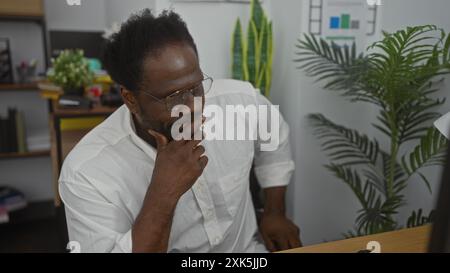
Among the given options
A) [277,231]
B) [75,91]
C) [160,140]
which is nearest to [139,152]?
[160,140]

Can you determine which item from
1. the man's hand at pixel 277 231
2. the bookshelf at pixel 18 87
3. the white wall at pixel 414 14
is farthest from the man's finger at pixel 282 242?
the bookshelf at pixel 18 87

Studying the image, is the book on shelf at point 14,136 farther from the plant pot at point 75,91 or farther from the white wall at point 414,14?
the white wall at point 414,14

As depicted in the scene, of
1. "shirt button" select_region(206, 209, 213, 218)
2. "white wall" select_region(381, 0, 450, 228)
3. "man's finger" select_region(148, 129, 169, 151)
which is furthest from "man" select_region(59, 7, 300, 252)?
"white wall" select_region(381, 0, 450, 228)

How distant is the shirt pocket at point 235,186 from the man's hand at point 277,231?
3.8 inches

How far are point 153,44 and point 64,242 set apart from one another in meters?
0.37

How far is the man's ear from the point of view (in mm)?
578

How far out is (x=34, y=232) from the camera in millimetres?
786

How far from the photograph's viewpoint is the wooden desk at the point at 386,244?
0.60 metres

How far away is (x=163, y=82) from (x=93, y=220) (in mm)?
255

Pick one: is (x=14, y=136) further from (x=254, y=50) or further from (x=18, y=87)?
(x=254, y=50)

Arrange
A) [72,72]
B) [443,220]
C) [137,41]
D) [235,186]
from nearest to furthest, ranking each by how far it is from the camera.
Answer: [443,220] < [137,41] < [72,72] < [235,186]

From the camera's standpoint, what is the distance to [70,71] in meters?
0.66
